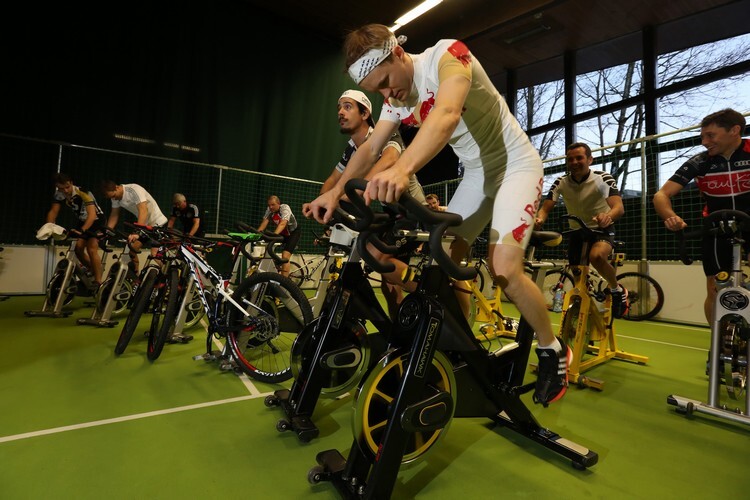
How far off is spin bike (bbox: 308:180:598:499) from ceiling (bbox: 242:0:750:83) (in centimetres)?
801

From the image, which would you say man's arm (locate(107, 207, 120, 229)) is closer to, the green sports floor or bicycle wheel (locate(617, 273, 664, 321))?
the green sports floor

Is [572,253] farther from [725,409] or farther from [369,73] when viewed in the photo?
[369,73]

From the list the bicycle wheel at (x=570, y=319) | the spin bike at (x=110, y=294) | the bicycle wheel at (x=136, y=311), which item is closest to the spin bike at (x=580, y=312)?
the bicycle wheel at (x=570, y=319)

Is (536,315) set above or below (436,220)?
below

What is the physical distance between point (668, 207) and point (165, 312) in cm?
332

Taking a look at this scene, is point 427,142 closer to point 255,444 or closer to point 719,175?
point 255,444

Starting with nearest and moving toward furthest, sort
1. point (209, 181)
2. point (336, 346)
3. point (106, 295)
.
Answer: point (336, 346), point (106, 295), point (209, 181)

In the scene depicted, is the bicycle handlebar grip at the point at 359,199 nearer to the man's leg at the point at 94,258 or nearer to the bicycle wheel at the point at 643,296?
the man's leg at the point at 94,258

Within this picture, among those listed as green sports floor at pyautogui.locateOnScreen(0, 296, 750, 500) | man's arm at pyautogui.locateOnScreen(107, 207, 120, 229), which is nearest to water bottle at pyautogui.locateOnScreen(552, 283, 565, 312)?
green sports floor at pyautogui.locateOnScreen(0, 296, 750, 500)

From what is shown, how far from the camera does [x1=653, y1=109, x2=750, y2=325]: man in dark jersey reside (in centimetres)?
241

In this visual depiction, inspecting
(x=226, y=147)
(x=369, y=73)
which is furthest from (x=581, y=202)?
(x=226, y=147)

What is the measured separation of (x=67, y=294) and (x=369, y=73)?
472 centimetres

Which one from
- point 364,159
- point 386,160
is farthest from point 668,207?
point 364,159

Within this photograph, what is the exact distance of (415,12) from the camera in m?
7.55
